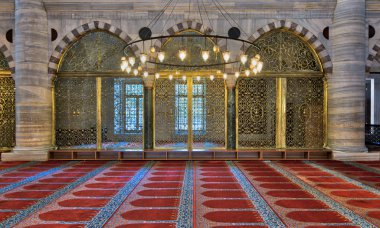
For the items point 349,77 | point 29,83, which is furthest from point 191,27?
point 29,83

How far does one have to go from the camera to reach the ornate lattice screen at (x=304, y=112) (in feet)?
24.8

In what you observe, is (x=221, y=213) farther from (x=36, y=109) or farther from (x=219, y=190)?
(x=36, y=109)

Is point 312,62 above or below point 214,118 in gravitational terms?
above

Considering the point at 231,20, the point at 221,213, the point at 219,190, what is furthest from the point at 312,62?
the point at 221,213

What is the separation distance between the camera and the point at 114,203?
12.5ft

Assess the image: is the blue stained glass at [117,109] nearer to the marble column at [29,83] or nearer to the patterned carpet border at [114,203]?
the marble column at [29,83]

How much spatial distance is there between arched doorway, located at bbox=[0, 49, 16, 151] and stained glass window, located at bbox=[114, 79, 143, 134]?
207cm

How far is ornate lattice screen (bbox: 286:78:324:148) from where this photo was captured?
24.8ft

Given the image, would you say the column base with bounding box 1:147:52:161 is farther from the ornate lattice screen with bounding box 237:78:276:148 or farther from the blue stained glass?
the ornate lattice screen with bounding box 237:78:276:148

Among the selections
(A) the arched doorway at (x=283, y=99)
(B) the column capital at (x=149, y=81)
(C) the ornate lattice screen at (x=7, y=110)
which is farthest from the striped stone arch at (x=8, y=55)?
(A) the arched doorway at (x=283, y=99)

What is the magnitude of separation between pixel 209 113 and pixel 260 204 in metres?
3.95

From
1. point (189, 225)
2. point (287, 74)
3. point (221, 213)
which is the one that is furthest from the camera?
point (287, 74)

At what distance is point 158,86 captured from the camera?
24.9ft

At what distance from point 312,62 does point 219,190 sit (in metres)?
4.20
